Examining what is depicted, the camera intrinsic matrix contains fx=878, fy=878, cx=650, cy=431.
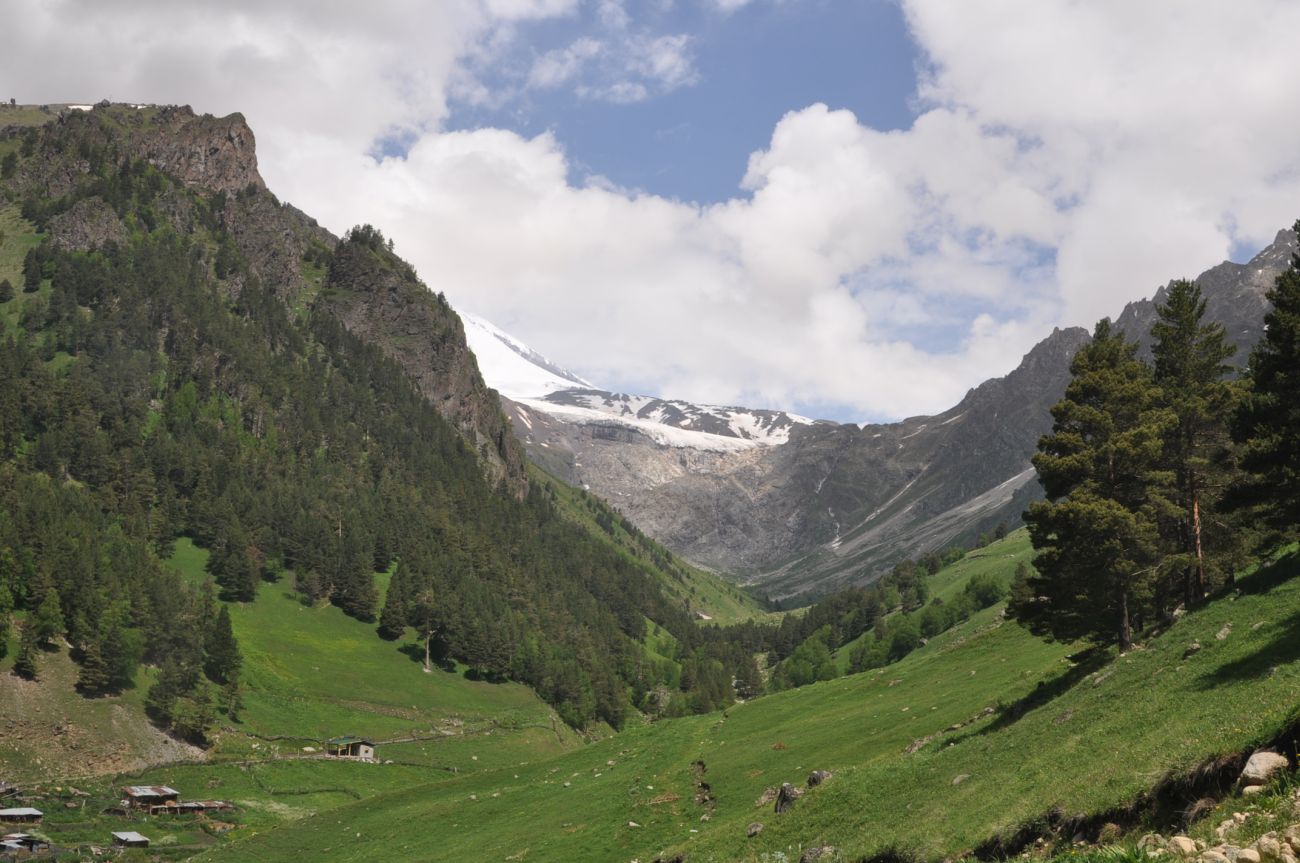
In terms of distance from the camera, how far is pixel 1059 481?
4538cm

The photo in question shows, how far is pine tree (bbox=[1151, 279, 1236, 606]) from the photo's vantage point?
45406 millimetres

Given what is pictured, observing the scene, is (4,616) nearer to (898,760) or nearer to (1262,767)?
(898,760)

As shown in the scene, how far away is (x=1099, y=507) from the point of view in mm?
41344

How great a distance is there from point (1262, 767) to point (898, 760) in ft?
83.2

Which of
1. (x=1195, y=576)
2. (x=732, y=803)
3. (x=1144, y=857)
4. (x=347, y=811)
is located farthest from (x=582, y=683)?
(x=1144, y=857)

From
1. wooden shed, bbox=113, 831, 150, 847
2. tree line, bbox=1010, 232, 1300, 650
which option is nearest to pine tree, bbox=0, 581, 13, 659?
wooden shed, bbox=113, 831, 150, 847

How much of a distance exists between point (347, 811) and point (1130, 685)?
6541 cm

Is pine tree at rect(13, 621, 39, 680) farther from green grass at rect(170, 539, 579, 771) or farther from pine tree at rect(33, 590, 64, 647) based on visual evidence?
green grass at rect(170, 539, 579, 771)

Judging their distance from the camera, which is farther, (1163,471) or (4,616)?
(4,616)

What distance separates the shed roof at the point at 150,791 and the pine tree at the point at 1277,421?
94192mm

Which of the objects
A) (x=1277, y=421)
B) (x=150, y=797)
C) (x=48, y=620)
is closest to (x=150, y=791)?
(x=150, y=797)

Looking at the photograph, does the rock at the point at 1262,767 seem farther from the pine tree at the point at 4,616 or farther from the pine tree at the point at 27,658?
the pine tree at the point at 4,616

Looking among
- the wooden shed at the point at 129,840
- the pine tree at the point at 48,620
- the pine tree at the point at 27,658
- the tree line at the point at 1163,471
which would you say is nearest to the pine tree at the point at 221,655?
the pine tree at the point at 48,620

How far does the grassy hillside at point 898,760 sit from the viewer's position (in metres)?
25.8
